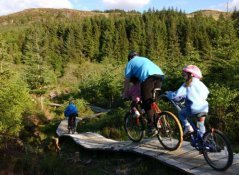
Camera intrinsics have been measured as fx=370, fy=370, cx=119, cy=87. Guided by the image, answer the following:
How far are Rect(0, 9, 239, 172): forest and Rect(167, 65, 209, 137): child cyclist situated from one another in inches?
124

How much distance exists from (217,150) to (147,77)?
7.59 ft

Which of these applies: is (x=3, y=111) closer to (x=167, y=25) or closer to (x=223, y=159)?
(x=223, y=159)

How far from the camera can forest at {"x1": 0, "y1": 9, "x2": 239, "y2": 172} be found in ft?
49.0

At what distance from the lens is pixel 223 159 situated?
616 cm

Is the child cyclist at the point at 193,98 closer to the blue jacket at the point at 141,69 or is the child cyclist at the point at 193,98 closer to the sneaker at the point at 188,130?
the sneaker at the point at 188,130

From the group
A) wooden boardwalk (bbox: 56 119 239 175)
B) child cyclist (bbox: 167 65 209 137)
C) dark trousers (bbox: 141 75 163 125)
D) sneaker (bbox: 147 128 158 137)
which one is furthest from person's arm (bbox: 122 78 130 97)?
child cyclist (bbox: 167 65 209 137)

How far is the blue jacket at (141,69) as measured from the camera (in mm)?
7699

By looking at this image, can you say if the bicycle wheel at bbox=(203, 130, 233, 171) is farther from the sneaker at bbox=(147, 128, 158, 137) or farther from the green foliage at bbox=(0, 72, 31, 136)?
the green foliage at bbox=(0, 72, 31, 136)

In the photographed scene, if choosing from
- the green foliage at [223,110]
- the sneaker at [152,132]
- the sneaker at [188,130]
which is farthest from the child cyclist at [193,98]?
the green foliage at [223,110]

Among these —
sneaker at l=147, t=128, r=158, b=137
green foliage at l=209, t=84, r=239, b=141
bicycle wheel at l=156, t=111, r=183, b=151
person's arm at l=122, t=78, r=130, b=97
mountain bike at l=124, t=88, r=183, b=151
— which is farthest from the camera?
green foliage at l=209, t=84, r=239, b=141

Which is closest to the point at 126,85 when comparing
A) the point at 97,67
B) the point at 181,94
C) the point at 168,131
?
the point at 168,131

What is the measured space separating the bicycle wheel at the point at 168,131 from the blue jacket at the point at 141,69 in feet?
2.85

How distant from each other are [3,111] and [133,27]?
108516 mm

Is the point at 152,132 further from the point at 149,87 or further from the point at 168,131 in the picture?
the point at 149,87
